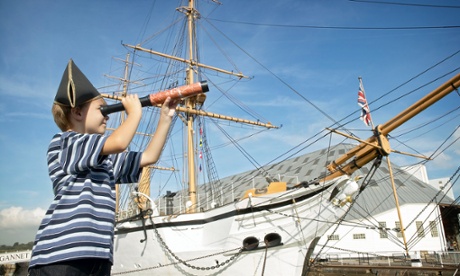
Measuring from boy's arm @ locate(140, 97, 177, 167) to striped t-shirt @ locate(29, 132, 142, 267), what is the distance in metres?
0.23

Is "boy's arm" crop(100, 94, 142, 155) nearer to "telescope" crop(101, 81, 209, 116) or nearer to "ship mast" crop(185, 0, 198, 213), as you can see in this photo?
"telescope" crop(101, 81, 209, 116)

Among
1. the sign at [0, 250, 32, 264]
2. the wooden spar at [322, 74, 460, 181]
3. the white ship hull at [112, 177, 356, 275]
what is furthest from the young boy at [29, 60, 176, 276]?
the sign at [0, 250, 32, 264]

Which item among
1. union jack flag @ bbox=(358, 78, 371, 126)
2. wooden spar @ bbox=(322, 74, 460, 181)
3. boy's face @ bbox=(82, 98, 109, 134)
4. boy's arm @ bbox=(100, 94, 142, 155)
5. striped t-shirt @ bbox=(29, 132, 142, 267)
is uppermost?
union jack flag @ bbox=(358, 78, 371, 126)

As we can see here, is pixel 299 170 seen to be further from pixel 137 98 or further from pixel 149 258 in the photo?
pixel 137 98

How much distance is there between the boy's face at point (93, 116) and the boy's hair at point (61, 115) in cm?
9

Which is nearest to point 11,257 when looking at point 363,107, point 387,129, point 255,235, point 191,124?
point 191,124

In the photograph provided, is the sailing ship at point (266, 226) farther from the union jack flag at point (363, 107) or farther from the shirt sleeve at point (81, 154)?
the shirt sleeve at point (81, 154)

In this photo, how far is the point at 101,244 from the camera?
1.63m

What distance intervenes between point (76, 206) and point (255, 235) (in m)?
8.69

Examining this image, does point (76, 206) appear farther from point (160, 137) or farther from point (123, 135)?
point (160, 137)

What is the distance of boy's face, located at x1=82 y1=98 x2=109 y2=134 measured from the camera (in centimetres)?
184

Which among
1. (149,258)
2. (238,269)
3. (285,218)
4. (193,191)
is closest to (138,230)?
(149,258)

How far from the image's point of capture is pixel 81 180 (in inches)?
66.0

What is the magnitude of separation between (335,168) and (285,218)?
1984 millimetres
